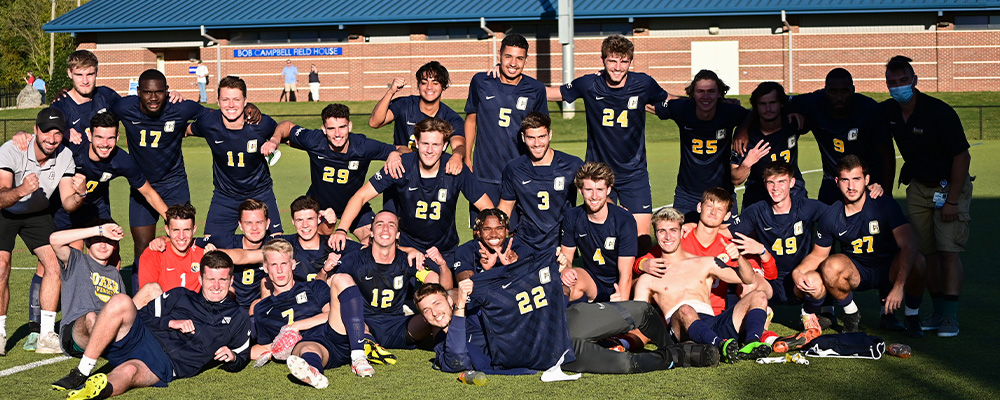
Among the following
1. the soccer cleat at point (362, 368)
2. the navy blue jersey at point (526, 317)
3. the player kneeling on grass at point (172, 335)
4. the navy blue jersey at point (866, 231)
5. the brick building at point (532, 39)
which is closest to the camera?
the player kneeling on grass at point (172, 335)

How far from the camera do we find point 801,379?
21.6ft

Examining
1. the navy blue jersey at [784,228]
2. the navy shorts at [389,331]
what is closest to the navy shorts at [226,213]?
the navy shorts at [389,331]

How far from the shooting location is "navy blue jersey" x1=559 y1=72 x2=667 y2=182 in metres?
9.10

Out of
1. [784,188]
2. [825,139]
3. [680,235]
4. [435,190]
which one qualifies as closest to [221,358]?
[435,190]

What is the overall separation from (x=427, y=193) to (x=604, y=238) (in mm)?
1669

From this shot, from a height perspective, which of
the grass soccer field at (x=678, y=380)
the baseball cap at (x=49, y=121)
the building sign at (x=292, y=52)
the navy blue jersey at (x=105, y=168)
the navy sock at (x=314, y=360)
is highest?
the building sign at (x=292, y=52)

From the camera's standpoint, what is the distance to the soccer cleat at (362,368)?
6.99m

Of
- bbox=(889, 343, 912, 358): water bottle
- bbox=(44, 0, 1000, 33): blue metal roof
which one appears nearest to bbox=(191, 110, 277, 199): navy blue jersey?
bbox=(889, 343, 912, 358): water bottle

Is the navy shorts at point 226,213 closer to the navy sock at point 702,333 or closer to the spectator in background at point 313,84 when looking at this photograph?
the navy sock at point 702,333

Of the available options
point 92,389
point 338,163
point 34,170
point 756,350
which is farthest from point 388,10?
point 92,389

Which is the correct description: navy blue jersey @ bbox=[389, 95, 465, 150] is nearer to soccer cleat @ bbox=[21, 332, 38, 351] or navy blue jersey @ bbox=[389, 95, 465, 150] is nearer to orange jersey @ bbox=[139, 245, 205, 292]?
orange jersey @ bbox=[139, 245, 205, 292]

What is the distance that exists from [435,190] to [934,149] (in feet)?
14.2

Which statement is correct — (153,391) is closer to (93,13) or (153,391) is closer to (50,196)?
(50,196)

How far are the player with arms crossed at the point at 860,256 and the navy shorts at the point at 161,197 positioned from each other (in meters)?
5.92
